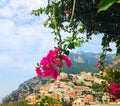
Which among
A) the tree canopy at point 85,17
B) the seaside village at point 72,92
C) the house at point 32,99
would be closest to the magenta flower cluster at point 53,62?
the tree canopy at point 85,17

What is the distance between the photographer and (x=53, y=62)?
638 centimetres

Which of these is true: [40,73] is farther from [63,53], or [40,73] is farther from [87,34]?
[87,34]

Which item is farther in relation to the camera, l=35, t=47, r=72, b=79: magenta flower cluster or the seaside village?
the seaside village

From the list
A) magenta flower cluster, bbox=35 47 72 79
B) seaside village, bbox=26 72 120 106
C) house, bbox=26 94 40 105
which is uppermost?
seaside village, bbox=26 72 120 106

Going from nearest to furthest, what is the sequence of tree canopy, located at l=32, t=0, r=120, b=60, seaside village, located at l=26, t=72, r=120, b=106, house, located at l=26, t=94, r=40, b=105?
1. tree canopy, located at l=32, t=0, r=120, b=60
2. house, located at l=26, t=94, r=40, b=105
3. seaside village, located at l=26, t=72, r=120, b=106

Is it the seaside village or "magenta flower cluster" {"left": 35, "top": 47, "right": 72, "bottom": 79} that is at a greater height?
the seaside village

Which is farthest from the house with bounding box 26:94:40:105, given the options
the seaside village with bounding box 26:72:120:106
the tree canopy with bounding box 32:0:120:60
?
the tree canopy with bounding box 32:0:120:60

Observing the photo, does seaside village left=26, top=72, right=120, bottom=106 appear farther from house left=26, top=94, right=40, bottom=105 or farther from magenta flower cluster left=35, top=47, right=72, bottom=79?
magenta flower cluster left=35, top=47, right=72, bottom=79

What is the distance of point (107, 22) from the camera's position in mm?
6035

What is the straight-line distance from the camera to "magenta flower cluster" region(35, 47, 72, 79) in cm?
627

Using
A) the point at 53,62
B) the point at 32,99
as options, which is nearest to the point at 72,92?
the point at 32,99

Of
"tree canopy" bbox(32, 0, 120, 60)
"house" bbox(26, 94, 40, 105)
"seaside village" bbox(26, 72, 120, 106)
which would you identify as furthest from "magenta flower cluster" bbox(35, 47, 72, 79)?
"seaside village" bbox(26, 72, 120, 106)

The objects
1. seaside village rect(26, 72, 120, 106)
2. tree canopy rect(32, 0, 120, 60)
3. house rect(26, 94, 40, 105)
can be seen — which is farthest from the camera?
seaside village rect(26, 72, 120, 106)

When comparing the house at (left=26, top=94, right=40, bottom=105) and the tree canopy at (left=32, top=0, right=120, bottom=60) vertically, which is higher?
the house at (left=26, top=94, right=40, bottom=105)
